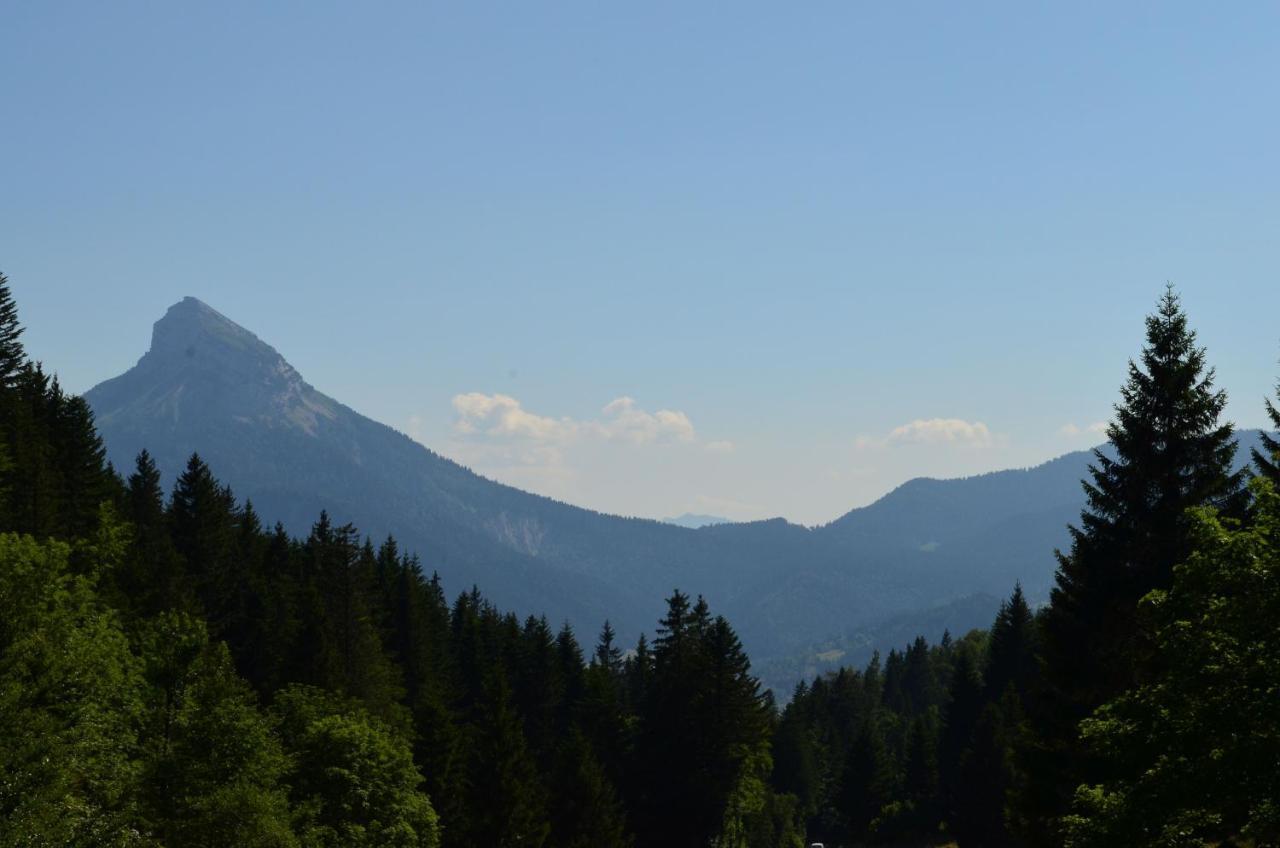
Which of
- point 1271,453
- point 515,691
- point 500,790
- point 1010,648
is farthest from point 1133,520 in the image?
point 1010,648

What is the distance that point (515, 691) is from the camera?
9869 centimetres

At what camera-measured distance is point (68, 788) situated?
36188 mm

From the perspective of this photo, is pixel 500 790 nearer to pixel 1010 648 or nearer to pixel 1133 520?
pixel 1133 520

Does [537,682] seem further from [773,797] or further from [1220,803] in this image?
[1220,803]

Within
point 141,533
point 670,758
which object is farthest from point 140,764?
point 670,758

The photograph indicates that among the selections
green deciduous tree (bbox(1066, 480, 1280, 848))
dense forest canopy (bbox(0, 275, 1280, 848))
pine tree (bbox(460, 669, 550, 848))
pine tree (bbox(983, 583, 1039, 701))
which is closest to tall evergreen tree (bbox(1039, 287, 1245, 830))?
dense forest canopy (bbox(0, 275, 1280, 848))

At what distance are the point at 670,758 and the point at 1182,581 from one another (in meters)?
67.2

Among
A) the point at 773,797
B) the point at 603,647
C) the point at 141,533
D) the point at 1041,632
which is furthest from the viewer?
the point at 603,647

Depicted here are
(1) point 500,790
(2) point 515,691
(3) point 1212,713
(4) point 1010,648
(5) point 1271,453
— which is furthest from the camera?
(4) point 1010,648

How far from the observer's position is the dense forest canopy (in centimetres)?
2094

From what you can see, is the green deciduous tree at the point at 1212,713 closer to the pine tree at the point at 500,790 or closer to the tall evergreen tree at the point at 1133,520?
the tall evergreen tree at the point at 1133,520

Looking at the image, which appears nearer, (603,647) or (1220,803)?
(1220,803)

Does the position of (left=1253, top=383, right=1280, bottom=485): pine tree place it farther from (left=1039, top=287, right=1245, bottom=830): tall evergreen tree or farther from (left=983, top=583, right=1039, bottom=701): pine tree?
(left=983, top=583, right=1039, bottom=701): pine tree

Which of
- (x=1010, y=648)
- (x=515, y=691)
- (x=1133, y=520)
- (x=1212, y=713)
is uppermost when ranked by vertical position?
(x=1133, y=520)
